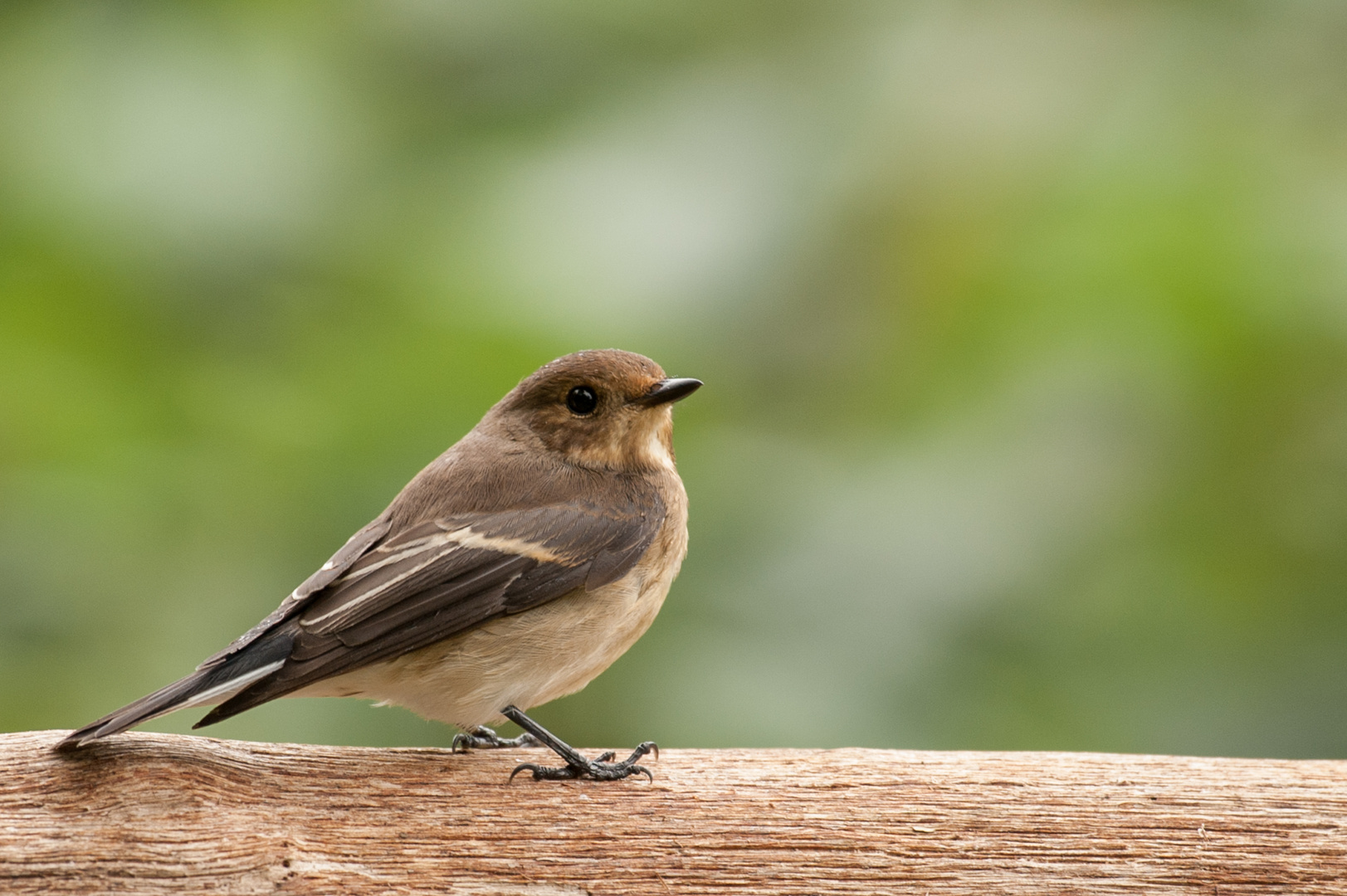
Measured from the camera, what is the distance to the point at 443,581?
3607mm

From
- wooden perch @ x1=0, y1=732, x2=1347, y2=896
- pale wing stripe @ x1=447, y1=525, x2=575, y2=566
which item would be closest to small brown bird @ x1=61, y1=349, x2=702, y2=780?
pale wing stripe @ x1=447, y1=525, x2=575, y2=566

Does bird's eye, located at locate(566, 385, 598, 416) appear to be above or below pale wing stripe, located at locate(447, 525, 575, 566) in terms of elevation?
above

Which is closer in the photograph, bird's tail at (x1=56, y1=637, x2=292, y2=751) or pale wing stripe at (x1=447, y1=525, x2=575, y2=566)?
bird's tail at (x1=56, y1=637, x2=292, y2=751)

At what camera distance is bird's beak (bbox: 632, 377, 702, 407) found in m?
4.01

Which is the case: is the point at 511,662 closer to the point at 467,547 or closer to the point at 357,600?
the point at 467,547

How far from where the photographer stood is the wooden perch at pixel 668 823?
2930 mm

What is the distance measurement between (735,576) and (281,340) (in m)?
1.82

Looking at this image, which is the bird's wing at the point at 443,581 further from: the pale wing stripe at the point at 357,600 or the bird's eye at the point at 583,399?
the bird's eye at the point at 583,399

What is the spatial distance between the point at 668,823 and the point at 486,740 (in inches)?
41.6

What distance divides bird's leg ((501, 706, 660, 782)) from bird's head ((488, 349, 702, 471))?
0.93 m

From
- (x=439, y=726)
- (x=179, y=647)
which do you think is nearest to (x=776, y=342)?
(x=439, y=726)

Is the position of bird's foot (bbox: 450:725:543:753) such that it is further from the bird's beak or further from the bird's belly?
the bird's beak

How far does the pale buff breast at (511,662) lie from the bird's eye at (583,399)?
64 cm

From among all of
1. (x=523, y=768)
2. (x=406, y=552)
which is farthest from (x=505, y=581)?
(x=523, y=768)
